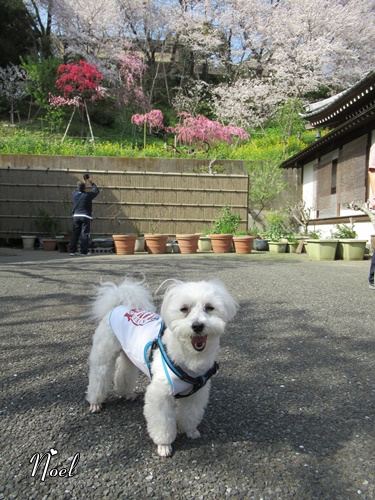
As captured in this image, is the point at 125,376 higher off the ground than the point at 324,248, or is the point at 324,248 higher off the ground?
the point at 324,248

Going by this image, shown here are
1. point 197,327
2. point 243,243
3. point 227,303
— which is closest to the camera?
point 197,327

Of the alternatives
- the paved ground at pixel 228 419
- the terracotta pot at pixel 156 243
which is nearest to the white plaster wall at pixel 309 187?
the terracotta pot at pixel 156 243

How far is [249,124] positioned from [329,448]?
71.1 ft

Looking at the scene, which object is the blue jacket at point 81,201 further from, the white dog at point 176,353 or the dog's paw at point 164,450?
the dog's paw at point 164,450

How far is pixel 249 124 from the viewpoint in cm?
2177

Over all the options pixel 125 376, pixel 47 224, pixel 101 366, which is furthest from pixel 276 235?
pixel 101 366

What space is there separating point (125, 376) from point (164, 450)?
62 cm

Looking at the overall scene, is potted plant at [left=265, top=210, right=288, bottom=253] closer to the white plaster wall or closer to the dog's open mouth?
the white plaster wall

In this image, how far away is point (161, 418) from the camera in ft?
5.69

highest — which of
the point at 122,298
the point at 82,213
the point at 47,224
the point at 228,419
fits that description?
the point at 82,213

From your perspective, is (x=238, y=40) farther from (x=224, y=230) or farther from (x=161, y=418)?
(x=161, y=418)

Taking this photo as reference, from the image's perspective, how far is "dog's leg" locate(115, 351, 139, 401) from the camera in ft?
7.39

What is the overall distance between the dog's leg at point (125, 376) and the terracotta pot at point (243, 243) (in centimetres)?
829

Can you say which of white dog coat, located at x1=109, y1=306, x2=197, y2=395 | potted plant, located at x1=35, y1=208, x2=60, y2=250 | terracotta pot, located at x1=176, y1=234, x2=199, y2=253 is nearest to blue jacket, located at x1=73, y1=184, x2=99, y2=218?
potted plant, located at x1=35, y1=208, x2=60, y2=250
